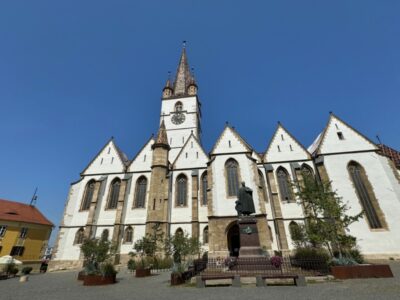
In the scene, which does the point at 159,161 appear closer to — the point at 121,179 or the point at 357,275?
the point at 121,179

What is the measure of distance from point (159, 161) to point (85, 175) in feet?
36.8

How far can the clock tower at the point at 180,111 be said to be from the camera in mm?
36625

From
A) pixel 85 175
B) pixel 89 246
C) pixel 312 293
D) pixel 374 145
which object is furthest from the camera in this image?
pixel 85 175

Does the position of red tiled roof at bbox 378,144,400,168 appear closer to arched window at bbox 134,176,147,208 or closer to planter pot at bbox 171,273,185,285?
planter pot at bbox 171,273,185,285

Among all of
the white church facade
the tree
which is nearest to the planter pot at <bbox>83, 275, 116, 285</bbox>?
the white church facade

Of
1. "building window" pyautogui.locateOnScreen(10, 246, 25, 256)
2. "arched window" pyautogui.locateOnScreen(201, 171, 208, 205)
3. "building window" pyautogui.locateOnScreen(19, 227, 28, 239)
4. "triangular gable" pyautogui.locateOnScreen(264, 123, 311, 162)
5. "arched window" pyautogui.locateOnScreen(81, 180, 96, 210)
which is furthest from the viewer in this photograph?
"building window" pyautogui.locateOnScreen(19, 227, 28, 239)

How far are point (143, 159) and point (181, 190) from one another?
279 inches

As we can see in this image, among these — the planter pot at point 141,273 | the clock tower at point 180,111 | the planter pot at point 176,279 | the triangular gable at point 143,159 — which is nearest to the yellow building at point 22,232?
the triangular gable at point 143,159

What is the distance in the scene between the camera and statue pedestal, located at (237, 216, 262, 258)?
1255 cm

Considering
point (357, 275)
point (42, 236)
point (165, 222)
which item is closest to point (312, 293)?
point (357, 275)

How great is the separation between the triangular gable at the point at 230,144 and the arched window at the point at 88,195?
17.0 m

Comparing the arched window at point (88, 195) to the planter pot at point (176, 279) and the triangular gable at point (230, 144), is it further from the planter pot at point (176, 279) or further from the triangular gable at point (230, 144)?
the planter pot at point (176, 279)

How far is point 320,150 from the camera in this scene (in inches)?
911

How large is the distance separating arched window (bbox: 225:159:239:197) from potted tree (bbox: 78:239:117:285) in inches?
469
